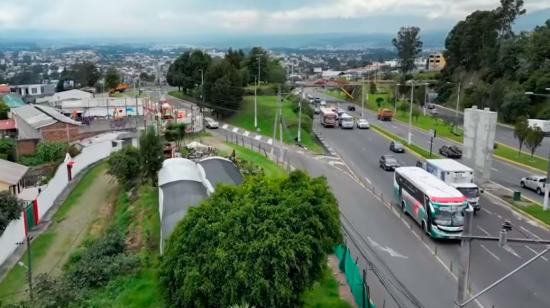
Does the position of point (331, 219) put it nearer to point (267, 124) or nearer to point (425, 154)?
point (425, 154)

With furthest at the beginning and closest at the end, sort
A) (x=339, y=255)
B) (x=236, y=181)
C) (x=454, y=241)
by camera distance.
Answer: (x=236, y=181) < (x=454, y=241) < (x=339, y=255)

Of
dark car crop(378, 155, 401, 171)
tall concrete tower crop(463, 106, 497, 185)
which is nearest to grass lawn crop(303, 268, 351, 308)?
tall concrete tower crop(463, 106, 497, 185)

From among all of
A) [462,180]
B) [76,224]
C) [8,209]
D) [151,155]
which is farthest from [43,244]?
[462,180]

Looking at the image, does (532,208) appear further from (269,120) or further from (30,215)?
(269,120)

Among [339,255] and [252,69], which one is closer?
[339,255]

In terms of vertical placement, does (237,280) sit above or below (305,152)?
above

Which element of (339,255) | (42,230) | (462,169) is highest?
(462,169)

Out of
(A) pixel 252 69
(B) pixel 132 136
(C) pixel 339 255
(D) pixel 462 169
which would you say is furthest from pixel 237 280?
(A) pixel 252 69

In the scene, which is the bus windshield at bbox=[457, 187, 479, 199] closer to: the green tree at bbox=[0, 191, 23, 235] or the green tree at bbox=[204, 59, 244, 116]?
the green tree at bbox=[0, 191, 23, 235]
